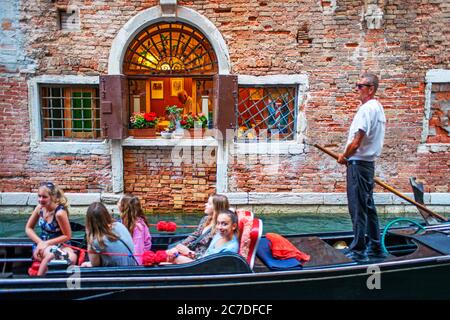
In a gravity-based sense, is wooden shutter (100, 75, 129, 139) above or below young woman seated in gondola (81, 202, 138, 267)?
above

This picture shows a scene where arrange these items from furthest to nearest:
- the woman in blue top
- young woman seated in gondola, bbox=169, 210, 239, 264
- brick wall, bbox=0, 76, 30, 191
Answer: brick wall, bbox=0, 76, 30, 191
the woman in blue top
young woman seated in gondola, bbox=169, 210, 239, 264

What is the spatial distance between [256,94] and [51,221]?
383 cm

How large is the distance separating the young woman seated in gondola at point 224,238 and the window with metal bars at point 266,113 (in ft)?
10.8

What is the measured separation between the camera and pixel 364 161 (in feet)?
11.0

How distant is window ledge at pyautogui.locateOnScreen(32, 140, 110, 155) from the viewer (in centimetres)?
639

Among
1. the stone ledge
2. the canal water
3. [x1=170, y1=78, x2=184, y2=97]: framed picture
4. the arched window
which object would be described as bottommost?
the canal water

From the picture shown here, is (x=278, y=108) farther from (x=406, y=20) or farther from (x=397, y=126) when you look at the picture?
(x=406, y=20)

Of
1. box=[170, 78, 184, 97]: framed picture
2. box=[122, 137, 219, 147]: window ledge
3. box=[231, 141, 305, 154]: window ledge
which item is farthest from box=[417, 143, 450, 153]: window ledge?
box=[170, 78, 184, 97]: framed picture

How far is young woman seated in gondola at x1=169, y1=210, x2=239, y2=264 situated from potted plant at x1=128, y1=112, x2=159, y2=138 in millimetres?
3338

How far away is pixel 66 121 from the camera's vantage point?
6527 mm

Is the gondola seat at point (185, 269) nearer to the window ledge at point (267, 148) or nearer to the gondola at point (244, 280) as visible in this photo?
the gondola at point (244, 280)

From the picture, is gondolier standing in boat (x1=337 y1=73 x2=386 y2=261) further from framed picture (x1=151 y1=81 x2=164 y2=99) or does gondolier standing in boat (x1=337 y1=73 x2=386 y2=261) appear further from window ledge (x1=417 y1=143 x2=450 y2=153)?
framed picture (x1=151 y1=81 x2=164 y2=99)

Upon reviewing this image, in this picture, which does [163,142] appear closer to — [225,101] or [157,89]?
[157,89]
